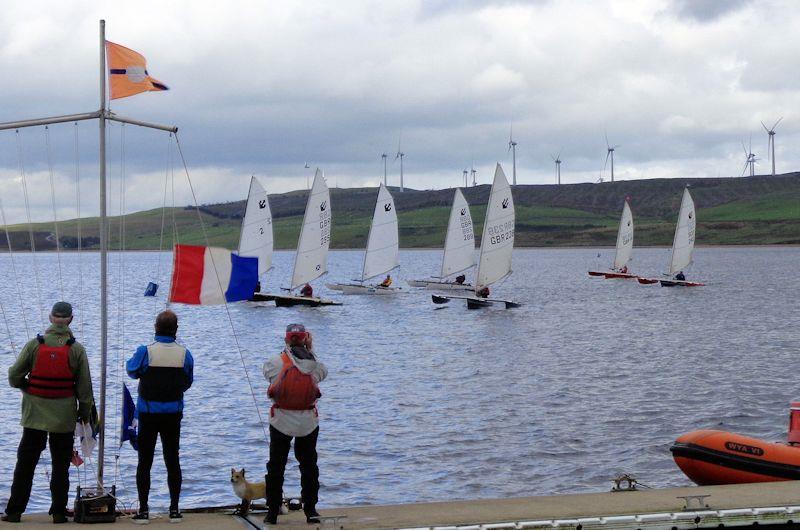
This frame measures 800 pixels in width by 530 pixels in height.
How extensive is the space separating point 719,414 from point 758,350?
64.7 ft

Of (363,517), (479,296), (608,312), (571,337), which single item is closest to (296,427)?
(363,517)

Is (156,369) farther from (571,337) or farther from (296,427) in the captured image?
(571,337)

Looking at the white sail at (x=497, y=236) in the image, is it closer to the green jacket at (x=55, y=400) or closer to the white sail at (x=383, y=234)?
the white sail at (x=383, y=234)

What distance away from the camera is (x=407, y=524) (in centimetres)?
1224

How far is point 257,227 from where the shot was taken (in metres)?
73.9

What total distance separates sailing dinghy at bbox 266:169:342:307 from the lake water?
5.12ft

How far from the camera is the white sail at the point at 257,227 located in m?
73.3

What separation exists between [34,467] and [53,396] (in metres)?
0.94

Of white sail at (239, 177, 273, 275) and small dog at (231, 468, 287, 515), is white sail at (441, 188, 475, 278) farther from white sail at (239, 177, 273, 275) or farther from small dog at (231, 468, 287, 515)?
small dog at (231, 468, 287, 515)

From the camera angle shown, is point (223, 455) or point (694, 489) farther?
point (223, 455)

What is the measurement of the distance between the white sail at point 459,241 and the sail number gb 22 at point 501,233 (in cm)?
914

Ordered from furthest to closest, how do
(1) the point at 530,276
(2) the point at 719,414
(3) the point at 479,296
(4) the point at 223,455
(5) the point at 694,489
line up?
(1) the point at 530,276 → (3) the point at 479,296 → (2) the point at 719,414 → (4) the point at 223,455 → (5) the point at 694,489

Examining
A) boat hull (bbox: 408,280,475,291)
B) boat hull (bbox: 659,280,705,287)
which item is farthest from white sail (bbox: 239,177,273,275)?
boat hull (bbox: 659,280,705,287)

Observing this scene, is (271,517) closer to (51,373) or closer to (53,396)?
(53,396)
